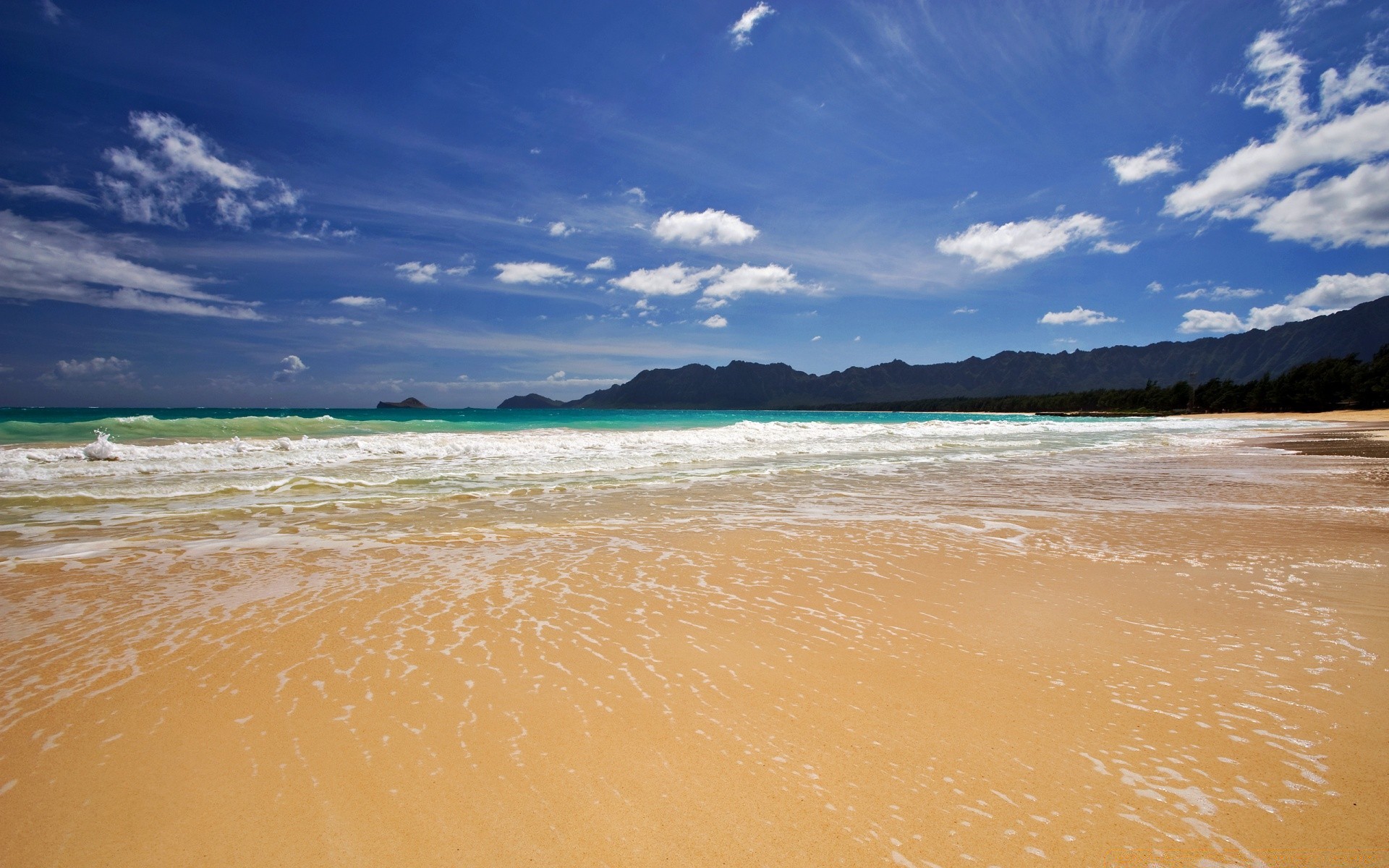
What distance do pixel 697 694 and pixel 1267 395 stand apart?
9894 cm

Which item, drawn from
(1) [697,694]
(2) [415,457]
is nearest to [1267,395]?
(2) [415,457]

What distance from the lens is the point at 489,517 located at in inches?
299

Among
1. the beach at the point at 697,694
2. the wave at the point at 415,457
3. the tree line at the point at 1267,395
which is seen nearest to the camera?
the beach at the point at 697,694

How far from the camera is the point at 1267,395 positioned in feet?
236

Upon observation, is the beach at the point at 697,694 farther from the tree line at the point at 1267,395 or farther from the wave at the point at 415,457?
the tree line at the point at 1267,395

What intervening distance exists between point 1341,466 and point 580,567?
60.0 feet

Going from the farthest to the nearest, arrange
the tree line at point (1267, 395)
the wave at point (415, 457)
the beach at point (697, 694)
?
1. the tree line at point (1267, 395)
2. the wave at point (415, 457)
3. the beach at point (697, 694)

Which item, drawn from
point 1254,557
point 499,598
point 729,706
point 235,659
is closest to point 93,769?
point 235,659

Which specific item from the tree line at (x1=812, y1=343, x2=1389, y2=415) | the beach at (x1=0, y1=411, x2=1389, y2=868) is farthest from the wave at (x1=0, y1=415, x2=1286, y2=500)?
the tree line at (x1=812, y1=343, x2=1389, y2=415)

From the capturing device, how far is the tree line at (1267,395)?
6197 cm

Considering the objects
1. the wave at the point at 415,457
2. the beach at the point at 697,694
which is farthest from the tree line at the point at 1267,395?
the beach at the point at 697,694

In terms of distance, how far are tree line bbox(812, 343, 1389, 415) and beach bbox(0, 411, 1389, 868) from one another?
83805mm

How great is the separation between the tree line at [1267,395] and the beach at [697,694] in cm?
8380

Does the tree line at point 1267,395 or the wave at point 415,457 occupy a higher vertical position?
the tree line at point 1267,395
